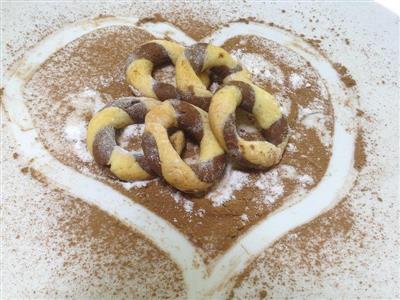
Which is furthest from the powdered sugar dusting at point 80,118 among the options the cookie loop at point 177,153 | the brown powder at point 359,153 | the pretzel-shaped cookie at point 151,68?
the brown powder at point 359,153

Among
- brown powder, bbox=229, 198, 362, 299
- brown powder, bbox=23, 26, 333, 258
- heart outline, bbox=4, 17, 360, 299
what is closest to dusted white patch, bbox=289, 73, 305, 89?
brown powder, bbox=23, 26, 333, 258

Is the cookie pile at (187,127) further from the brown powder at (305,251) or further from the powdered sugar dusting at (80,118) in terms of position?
the brown powder at (305,251)

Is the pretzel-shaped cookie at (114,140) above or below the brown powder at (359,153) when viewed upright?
below

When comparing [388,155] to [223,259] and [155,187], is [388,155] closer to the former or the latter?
[223,259]

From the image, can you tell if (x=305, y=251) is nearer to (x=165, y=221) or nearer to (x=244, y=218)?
(x=244, y=218)

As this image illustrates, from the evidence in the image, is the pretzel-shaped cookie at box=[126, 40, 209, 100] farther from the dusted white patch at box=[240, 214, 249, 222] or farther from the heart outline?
the dusted white patch at box=[240, 214, 249, 222]

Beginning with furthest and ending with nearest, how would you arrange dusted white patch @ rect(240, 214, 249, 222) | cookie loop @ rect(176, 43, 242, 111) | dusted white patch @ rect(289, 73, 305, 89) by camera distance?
dusted white patch @ rect(289, 73, 305, 89) < cookie loop @ rect(176, 43, 242, 111) < dusted white patch @ rect(240, 214, 249, 222)
